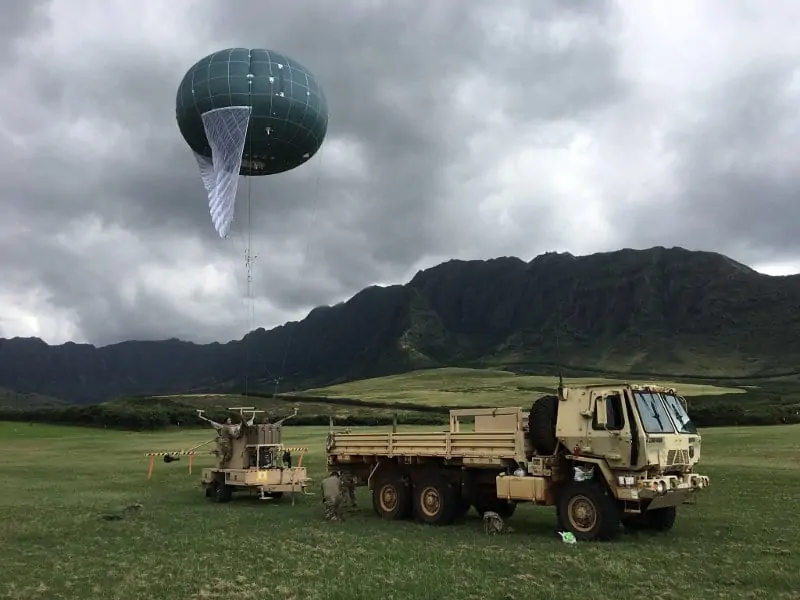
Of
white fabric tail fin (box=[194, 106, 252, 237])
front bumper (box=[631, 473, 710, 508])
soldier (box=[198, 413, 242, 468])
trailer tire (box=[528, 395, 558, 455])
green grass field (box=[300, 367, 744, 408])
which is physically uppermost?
white fabric tail fin (box=[194, 106, 252, 237])

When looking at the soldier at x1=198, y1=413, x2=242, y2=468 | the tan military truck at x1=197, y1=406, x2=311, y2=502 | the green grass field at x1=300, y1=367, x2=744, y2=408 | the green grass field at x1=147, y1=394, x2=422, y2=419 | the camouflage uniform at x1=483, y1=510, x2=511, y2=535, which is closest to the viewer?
the camouflage uniform at x1=483, y1=510, x2=511, y2=535

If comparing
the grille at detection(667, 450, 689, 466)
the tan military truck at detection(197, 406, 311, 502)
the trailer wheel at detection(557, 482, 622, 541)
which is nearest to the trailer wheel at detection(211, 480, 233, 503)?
the tan military truck at detection(197, 406, 311, 502)

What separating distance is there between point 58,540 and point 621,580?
1098 cm

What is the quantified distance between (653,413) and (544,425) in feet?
7.13

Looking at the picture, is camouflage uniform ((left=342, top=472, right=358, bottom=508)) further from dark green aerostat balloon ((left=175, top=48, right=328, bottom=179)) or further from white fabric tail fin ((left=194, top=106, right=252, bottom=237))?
dark green aerostat balloon ((left=175, top=48, right=328, bottom=179))

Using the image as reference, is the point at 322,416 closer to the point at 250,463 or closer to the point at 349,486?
the point at 250,463

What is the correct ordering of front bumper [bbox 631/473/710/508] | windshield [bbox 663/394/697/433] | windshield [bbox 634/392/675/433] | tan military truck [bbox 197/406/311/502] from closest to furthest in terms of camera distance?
front bumper [bbox 631/473/710/508] → windshield [bbox 634/392/675/433] → windshield [bbox 663/394/697/433] → tan military truck [bbox 197/406/311/502]

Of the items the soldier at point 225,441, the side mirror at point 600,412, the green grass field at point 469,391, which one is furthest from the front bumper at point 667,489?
the green grass field at point 469,391

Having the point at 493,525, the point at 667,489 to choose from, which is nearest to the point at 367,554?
the point at 493,525

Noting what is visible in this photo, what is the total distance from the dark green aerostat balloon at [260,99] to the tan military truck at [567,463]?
35.0 ft

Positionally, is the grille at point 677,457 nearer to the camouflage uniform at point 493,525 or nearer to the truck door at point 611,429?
the truck door at point 611,429

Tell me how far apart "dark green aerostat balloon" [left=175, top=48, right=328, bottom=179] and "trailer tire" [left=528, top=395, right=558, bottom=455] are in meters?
12.6

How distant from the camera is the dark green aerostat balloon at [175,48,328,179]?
2166 cm

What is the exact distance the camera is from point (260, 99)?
21672 millimetres
